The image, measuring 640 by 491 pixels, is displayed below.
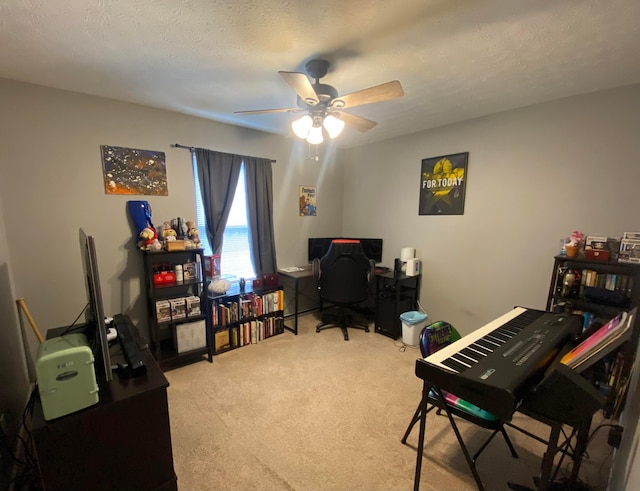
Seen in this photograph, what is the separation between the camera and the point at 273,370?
8.57 ft

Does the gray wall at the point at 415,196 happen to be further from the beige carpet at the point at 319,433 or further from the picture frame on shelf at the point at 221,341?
the beige carpet at the point at 319,433

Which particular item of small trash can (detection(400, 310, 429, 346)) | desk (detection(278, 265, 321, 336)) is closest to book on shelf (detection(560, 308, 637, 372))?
small trash can (detection(400, 310, 429, 346))

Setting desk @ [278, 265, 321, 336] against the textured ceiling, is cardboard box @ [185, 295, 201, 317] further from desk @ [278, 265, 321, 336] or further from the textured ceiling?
the textured ceiling

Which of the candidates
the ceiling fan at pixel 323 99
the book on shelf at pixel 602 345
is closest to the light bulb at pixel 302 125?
the ceiling fan at pixel 323 99

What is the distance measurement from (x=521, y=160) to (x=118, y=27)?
323cm

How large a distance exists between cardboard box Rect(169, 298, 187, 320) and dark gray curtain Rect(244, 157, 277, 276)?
0.99 metres

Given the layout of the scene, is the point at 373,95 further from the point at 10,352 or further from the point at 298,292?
the point at 10,352

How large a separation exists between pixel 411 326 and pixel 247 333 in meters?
1.84

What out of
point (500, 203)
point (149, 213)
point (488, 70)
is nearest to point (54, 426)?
point (149, 213)

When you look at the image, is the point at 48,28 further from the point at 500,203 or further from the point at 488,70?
the point at 500,203

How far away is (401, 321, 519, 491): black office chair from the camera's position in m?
1.39

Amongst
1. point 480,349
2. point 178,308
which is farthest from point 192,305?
point 480,349

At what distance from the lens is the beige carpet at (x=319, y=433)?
156cm

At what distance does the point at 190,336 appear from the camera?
266cm
